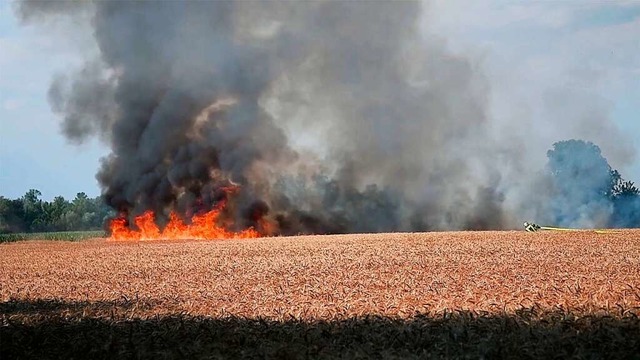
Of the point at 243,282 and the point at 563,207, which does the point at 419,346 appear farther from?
the point at 563,207

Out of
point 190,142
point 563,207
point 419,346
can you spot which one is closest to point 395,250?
point 419,346

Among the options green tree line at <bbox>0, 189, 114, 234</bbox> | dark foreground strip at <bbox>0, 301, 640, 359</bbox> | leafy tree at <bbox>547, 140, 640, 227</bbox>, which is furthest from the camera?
green tree line at <bbox>0, 189, 114, 234</bbox>

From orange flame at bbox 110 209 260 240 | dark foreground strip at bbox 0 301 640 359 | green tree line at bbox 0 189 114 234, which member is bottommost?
dark foreground strip at bbox 0 301 640 359

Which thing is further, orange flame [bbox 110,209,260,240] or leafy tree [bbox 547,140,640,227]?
leafy tree [bbox 547,140,640,227]

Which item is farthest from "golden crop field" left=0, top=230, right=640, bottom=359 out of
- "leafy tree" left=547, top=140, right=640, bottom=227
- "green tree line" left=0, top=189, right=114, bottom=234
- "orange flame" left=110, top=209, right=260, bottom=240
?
"green tree line" left=0, top=189, right=114, bottom=234

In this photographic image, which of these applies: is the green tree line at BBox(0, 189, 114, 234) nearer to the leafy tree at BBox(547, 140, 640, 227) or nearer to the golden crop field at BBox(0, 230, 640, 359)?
the leafy tree at BBox(547, 140, 640, 227)

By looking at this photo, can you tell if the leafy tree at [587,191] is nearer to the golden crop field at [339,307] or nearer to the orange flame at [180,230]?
the orange flame at [180,230]

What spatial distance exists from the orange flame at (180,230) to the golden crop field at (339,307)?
A: 972 inches

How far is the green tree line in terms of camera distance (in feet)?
362

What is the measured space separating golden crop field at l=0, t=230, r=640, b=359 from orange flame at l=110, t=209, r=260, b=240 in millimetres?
24695

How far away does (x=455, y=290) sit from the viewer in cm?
1719

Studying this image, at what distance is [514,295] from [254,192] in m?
42.1

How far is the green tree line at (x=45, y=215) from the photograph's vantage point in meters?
110

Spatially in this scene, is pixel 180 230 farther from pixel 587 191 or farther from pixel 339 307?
pixel 339 307
